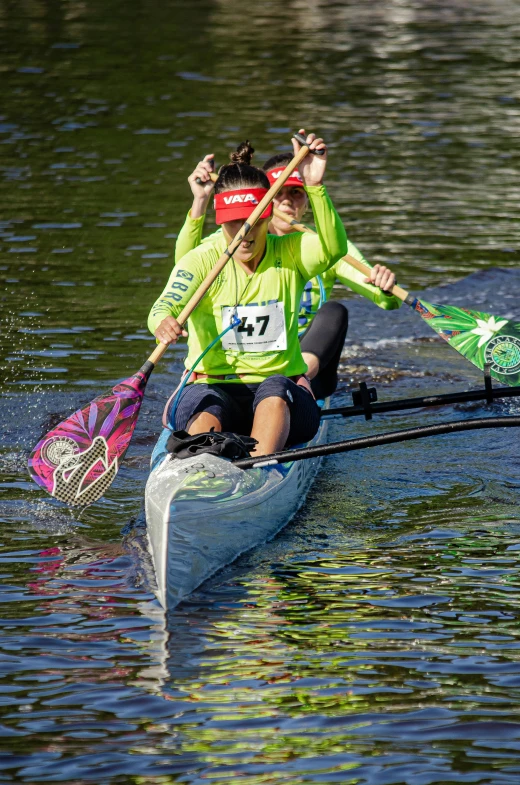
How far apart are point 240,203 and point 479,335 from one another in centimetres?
243

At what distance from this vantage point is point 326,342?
888 centimetres

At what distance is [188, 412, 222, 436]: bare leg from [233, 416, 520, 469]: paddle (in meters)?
0.43

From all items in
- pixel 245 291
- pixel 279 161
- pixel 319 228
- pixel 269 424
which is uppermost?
pixel 279 161

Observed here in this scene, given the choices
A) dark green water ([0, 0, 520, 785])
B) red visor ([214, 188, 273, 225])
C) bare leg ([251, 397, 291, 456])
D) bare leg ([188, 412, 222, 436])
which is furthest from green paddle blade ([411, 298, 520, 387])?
bare leg ([188, 412, 222, 436])

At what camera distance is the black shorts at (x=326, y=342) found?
8.83 meters

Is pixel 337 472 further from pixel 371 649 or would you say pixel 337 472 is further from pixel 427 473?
pixel 371 649

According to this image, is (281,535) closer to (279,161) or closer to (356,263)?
(356,263)

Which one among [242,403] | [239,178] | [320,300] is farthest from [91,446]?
[320,300]

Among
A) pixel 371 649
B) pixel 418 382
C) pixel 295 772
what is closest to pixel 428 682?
pixel 371 649

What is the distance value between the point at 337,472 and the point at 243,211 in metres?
2.15

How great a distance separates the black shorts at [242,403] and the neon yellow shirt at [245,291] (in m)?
0.09

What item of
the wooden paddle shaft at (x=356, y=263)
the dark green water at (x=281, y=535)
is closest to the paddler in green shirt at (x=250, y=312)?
the dark green water at (x=281, y=535)

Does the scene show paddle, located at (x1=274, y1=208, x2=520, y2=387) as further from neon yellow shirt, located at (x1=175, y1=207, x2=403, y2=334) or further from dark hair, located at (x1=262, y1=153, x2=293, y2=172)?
dark hair, located at (x1=262, y1=153, x2=293, y2=172)

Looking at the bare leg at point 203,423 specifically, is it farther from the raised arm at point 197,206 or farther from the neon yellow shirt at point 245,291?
the raised arm at point 197,206
